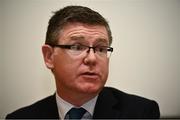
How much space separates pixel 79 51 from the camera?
125 centimetres

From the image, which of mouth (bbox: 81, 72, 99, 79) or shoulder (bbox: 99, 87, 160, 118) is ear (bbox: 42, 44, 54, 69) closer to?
mouth (bbox: 81, 72, 99, 79)

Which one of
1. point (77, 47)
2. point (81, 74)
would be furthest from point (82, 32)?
point (81, 74)

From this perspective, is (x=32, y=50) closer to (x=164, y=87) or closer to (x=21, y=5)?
(x=21, y=5)

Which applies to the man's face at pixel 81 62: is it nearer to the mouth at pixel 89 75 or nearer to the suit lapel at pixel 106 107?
the mouth at pixel 89 75

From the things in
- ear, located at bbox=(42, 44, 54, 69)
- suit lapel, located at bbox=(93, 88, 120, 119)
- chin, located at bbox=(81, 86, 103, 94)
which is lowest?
suit lapel, located at bbox=(93, 88, 120, 119)

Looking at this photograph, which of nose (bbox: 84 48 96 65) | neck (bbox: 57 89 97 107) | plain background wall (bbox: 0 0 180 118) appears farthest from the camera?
plain background wall (bbox: 0 0 180 118)

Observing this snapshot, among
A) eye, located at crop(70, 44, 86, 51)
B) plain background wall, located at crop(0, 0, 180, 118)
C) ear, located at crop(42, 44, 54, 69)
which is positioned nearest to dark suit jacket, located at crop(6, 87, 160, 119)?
plain background wall, located at crop(0, 0, 180, 118)

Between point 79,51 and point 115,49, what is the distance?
432mm

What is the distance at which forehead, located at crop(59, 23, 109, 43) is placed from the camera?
1261 mm

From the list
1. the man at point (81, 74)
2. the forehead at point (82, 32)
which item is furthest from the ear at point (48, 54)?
the forehead at point (82, 32)

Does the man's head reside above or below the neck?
above

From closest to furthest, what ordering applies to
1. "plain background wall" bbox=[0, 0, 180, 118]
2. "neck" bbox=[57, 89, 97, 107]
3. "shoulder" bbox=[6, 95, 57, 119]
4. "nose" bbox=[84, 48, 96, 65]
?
"nose" bbox=[84, 48, 96, 65] → "neck" bbox=[57, 89, 97, 107] → "shoulder" bbox=[6, 95, 57, 119] → "plain background wall" bbox=[0, 0, 180, 118]

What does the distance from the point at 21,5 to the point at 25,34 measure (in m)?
0.19

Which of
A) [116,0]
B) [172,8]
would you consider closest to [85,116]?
[116,0]
